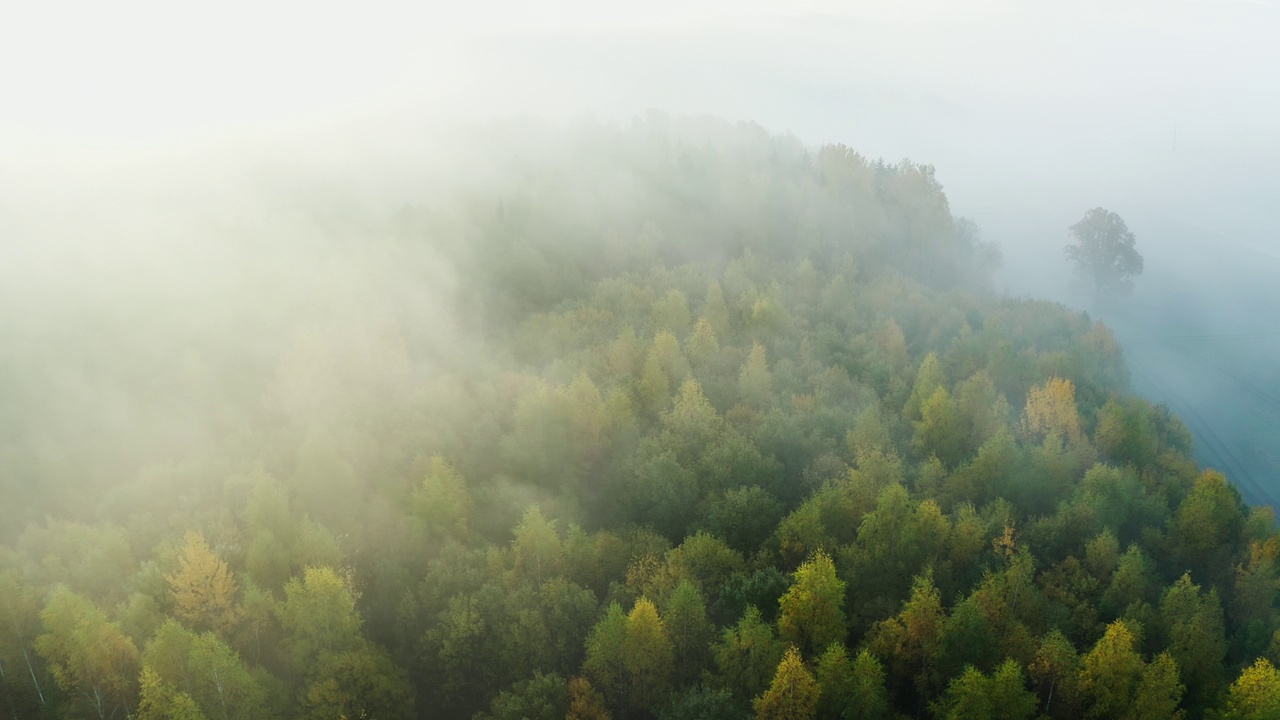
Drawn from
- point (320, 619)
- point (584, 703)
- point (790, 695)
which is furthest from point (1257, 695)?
point (320, 619)

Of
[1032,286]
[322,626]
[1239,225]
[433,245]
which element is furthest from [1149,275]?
[322,626]

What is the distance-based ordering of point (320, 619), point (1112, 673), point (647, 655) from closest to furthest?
point (1112, 673) → point (647, 655) → point (320, 619)

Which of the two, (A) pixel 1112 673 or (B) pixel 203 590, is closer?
(A) pixel 1112 673

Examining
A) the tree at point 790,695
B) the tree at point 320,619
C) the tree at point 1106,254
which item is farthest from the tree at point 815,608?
the tree at point 1106,254

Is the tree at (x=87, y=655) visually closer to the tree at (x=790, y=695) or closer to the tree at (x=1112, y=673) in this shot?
the tree at (x=790, y=695)

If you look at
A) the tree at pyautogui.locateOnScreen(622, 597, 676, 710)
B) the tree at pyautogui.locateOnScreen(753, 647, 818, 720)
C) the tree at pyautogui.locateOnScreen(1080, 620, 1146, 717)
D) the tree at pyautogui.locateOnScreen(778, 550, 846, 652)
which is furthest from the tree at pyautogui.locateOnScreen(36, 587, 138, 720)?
the tree at pyautogui.locateOnScreen(1080, 620, 1146, 717)

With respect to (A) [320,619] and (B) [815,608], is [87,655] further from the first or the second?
(B) [815,608]
